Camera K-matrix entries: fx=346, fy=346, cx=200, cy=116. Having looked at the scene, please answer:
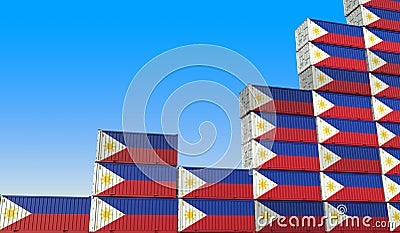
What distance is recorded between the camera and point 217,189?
40312mm

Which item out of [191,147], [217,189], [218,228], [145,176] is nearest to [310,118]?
[217,189]

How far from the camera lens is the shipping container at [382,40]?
51.3 meters

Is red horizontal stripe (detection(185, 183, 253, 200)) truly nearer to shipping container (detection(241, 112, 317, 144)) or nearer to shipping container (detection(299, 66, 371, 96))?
→ shipping container (detection(241, 112, 317, 144))

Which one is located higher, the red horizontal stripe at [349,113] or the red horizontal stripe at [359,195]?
the red horizontal stripe at [349,113]

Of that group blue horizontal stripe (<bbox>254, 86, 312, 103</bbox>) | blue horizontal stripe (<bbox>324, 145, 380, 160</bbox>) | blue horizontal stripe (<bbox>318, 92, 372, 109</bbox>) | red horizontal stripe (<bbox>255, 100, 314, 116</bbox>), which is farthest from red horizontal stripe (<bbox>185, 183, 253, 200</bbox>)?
blue horizontal stripe (<bbox>318, 92, 372, 109</bbox>)

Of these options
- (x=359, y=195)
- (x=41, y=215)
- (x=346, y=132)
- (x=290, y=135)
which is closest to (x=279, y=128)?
(x=290, y=135)

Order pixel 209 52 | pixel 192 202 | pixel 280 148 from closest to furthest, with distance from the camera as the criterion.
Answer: pixel 209 52
pixel 192 202
pixel 280 148

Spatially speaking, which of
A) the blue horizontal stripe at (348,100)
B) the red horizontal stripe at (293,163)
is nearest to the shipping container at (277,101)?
the blue horizontal stripe at (348,100)

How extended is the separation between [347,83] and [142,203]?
32116mm

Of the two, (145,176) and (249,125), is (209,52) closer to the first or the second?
(145,176)

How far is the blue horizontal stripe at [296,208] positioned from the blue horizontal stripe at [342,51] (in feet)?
70.1

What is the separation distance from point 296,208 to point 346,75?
20403mm

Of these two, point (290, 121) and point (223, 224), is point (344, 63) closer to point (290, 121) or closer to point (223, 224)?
point (290, 121)

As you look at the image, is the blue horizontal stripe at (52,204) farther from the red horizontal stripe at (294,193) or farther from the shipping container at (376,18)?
the shipping container at (376,18)
